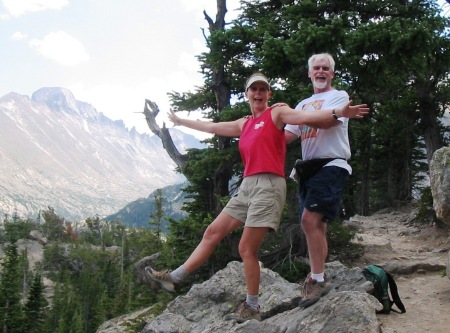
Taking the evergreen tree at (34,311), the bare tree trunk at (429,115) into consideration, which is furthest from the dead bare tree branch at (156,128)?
the evergreen tree at (34,311)

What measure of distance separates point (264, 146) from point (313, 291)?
5.35ft

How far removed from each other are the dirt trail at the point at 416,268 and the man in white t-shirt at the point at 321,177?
1.41 metres

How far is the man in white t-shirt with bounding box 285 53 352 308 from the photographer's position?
4613 millimetres

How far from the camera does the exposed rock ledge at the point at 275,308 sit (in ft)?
13.4

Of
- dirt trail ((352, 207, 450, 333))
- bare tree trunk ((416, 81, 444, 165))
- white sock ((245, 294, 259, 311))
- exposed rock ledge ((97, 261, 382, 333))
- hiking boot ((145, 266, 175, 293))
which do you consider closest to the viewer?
exposed rock ledge ((97, 261, 382, 333))

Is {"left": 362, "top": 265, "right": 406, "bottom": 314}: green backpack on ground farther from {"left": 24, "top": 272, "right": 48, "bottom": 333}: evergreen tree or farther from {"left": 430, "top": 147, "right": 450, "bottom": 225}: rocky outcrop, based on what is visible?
{"left": 24, "top": 272, "right": 48, "bottom": 333}: evergreen tree

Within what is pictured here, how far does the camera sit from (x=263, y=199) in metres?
4.73

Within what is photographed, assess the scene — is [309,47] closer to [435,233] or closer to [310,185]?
[310,185]

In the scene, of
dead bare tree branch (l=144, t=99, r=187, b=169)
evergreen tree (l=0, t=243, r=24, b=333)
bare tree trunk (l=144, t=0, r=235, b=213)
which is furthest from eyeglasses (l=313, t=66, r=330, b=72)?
evergreen tree (l=0, t=243, r=24, b=333)

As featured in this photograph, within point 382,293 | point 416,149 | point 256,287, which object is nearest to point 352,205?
point 416,149

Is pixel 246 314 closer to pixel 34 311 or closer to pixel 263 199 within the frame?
pixel 263 199

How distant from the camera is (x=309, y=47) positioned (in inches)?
387

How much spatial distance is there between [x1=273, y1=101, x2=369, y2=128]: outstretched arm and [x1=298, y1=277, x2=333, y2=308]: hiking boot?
1.72 m

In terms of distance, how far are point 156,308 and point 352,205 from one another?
17.0m
